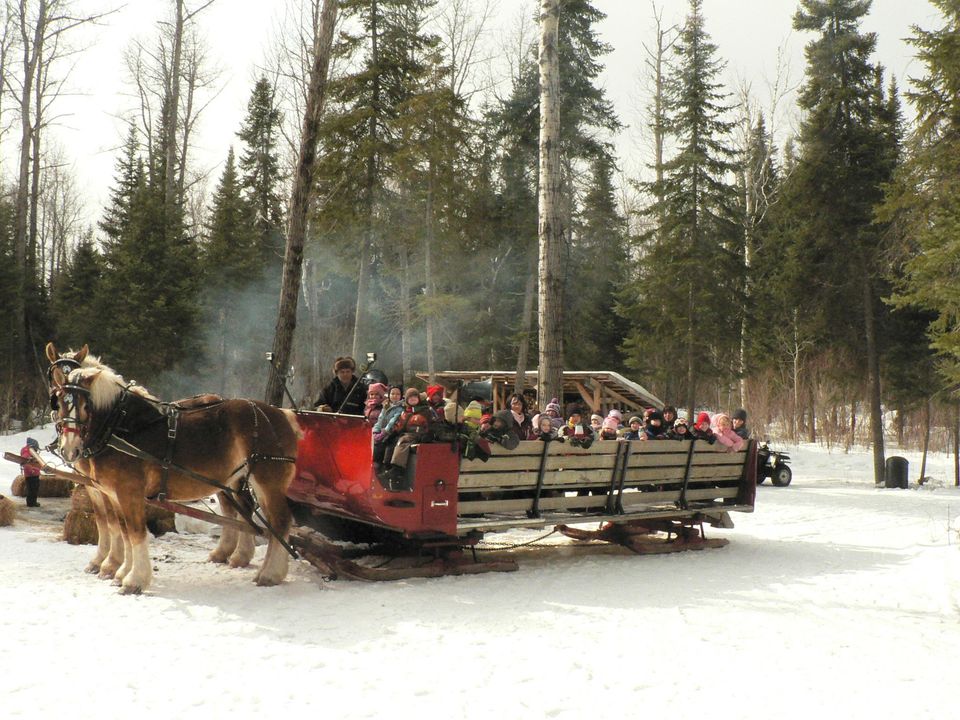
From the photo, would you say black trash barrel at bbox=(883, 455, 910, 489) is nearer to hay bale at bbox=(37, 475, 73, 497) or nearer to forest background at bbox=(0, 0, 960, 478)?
forest background at bbox=(0, 0, 960, 478)

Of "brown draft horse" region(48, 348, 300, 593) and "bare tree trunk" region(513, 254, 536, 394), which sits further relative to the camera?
"bare tree trunk" region(513, 254, 536, 394)

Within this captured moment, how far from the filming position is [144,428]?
21.5 ft

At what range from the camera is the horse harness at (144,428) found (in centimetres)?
617

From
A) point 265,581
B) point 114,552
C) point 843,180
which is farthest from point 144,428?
point 843,180

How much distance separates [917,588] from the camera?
22.6 feet

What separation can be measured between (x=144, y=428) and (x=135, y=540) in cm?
87

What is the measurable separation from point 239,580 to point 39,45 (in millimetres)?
27913

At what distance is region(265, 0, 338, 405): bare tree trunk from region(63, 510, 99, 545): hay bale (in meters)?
3.35

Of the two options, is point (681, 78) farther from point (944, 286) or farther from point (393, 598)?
point (393, 598)

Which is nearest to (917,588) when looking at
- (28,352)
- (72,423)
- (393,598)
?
(393,598)

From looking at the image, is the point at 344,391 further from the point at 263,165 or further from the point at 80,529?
the point at 263,165

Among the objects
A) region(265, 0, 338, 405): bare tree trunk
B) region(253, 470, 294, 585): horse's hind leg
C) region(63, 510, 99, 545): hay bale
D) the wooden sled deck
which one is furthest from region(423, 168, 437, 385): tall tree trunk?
region(253, 470, 294, 585): horse's hind leg

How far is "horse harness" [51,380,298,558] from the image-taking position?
6.17 metres

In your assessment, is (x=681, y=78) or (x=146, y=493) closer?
(x=146, y=493)
